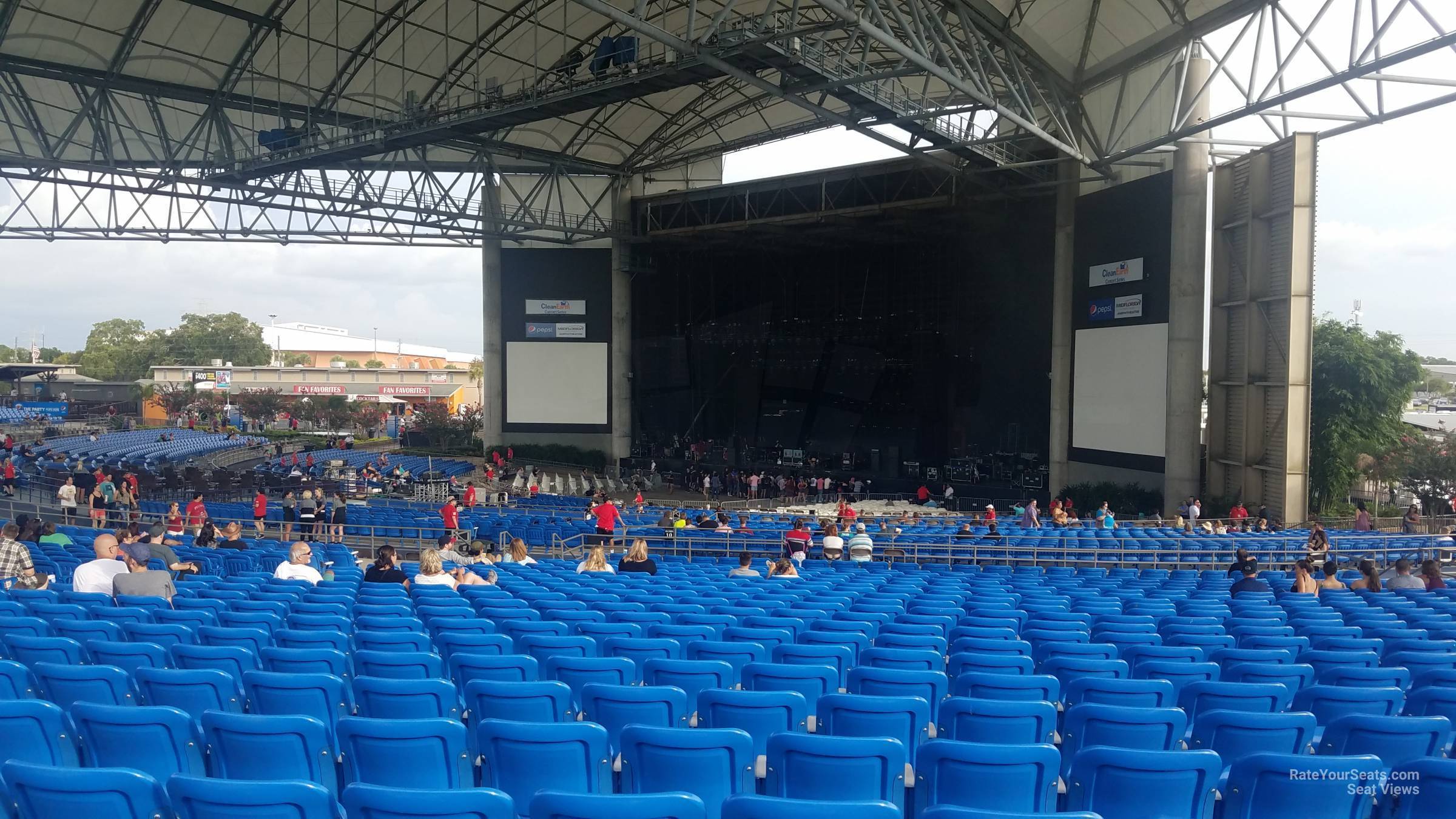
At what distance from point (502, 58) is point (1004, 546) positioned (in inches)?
842

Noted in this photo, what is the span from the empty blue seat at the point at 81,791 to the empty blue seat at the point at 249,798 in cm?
17

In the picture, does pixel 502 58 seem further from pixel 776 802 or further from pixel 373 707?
pixel 776 802

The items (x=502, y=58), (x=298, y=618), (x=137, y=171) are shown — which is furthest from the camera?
(x=502, y=58)

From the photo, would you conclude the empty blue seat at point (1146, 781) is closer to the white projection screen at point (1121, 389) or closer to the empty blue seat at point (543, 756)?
the empty blue seat at point (543, 756)

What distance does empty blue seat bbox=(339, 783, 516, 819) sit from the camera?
242 centimetres

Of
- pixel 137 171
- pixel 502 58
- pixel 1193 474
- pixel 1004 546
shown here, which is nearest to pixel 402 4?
pixel 502 58

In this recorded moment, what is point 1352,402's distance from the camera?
91.8ft

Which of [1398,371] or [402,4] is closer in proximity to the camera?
[402,4]

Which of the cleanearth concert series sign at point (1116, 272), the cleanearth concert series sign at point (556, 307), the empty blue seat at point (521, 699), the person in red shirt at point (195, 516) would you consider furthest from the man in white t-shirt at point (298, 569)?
the cleanearth concert series sign at point (556, 307)

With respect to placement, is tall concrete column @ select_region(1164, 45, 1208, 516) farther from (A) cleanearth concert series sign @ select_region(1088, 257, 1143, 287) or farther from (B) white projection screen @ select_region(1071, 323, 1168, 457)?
(A) cleanearth concert series sign @ select_region(1088, 257, 1143, 287)

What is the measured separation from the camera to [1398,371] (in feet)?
93.9

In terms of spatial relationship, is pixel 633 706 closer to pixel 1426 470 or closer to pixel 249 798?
pixel 249 798
